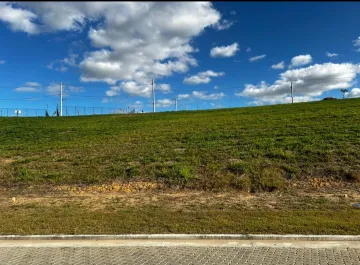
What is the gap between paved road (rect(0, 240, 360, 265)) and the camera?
19.1ft

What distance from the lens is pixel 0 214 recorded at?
9.41 metres

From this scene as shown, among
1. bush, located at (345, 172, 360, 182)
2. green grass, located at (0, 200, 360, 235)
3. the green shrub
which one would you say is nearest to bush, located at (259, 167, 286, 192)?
bush, located at (345, 172, 360, 182)

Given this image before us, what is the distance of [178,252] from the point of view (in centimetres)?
629

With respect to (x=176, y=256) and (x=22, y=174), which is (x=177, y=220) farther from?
(x=22, y=174)

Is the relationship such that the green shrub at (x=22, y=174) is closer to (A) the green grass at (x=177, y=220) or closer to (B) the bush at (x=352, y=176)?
(A) the green grass at (x=177, y=220)

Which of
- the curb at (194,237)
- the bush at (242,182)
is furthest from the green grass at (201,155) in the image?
the curb at (194,237)

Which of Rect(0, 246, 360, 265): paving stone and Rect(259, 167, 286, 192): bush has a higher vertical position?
Rect(259, 167, 286, 192): bush

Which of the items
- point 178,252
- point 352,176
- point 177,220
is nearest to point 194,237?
point 178,252

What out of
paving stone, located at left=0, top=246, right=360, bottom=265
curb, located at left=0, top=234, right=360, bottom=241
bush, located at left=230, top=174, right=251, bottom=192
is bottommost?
paving stone, located at left=0, top=246, right=360, bottom=265

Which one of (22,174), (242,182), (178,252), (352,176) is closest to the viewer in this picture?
(178,252)

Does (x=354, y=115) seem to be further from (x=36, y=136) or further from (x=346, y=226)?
(x=36, y=136)

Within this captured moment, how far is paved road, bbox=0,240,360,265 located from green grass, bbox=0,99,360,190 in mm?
5593

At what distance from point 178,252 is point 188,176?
6.85m

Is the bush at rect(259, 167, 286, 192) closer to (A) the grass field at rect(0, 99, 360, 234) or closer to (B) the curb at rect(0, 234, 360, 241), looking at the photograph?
(A) the grass field at rect(0, 99, 360, 234)
